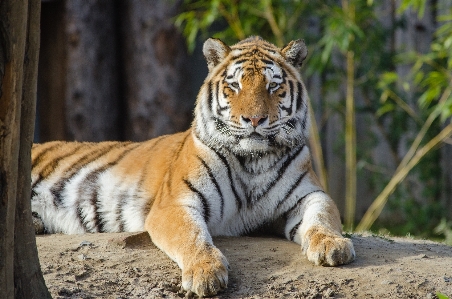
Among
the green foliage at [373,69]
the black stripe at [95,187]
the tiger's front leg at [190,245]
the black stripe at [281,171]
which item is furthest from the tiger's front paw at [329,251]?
the green foliage at [373,69]

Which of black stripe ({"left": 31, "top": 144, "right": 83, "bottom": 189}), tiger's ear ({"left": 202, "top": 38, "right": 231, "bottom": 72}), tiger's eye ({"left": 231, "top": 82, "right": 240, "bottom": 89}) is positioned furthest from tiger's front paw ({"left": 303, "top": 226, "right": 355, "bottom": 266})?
black stripe ({"left": 31, "top": 144, "right": 83, "bottom": 189})

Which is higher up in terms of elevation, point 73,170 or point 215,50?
point 215,50

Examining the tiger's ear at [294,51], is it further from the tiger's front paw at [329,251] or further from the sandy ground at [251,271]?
the tiger's front paw at [329,251]

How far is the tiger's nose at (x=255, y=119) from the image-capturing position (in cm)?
335

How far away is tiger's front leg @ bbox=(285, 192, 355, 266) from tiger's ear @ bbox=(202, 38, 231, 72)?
0.93 metres

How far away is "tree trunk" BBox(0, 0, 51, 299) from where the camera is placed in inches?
84.4

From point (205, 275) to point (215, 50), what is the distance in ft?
5.03

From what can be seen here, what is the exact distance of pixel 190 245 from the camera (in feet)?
9.93

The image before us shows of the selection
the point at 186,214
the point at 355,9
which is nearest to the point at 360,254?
the point at 186,214

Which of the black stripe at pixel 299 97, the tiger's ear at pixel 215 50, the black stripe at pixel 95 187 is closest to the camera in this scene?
→ the black stripe at pixel 299 97

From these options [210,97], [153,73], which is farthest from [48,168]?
[153,73]

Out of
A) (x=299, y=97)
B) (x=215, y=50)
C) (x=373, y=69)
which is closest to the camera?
(x=299, y=97)

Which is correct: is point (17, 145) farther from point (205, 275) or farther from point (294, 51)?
point (294, 51)

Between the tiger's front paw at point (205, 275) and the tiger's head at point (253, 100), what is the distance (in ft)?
2.59
